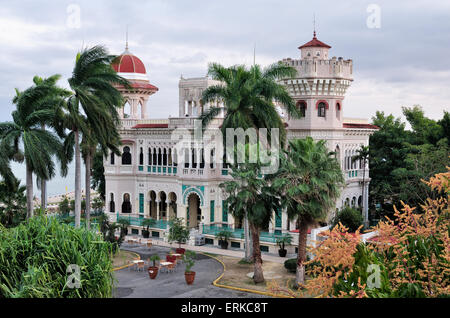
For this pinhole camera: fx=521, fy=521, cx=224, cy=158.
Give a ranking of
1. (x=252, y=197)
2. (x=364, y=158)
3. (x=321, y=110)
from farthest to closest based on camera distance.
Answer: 1. (x=364, y=158)
2. (x=321, y=110)
3. (x=252, y=197)

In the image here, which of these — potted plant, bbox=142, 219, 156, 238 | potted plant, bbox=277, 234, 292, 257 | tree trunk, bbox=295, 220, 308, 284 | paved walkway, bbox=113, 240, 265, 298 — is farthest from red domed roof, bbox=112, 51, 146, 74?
tree trunk, bbox=295, 220, 308, 284

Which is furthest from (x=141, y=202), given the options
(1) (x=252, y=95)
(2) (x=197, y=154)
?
(1) (x=252, y=95)

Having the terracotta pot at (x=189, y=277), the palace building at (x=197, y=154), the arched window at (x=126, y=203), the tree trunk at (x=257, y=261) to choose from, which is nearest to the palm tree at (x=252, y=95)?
the palace building at (x=197, y=154)

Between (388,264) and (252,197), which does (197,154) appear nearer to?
(252,197)

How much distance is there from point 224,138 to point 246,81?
318 centimetres

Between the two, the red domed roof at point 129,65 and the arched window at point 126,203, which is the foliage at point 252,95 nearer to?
the red domed roof at point 129,65

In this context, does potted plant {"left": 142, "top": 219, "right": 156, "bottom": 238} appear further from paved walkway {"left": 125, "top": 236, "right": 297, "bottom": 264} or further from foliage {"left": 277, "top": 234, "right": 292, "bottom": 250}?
foliage {"left": 277, "top": 234, "right": 292, "bottom": 250}

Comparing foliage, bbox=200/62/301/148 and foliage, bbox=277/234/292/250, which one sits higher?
foliage, bbox=200/62/301/148

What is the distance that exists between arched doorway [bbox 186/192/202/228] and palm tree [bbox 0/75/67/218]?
50.2ft

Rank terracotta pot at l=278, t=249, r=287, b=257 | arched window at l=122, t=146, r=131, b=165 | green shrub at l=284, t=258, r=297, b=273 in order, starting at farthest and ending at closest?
arched window at l=122, t=146, r=131, b=165
terracotta pot at l=278, t=249, r=287, b=257
green shrub at l=284, t=258, r=297, b=273

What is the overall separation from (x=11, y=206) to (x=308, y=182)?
1918 centimetres

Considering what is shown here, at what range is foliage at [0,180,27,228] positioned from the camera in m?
31.6

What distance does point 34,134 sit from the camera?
981 inches
